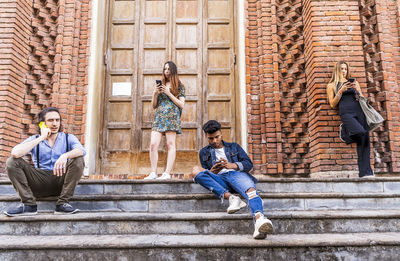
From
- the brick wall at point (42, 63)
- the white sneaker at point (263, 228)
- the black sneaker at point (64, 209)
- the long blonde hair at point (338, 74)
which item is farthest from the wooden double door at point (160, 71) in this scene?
the white sneaker at point (263, 228)

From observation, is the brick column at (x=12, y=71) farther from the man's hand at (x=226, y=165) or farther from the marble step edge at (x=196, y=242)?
the man's hand at (x=226, y=165)

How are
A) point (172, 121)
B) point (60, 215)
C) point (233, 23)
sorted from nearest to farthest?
point (60, 215) → point (172, 121) → point (233, 23)

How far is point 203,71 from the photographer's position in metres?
7.23

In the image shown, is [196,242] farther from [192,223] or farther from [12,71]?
[12,71]

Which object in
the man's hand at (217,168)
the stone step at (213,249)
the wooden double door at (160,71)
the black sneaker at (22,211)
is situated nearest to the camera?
the stone step at (213,249)

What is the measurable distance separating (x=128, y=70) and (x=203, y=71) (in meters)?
1.43

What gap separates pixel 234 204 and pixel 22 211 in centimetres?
218

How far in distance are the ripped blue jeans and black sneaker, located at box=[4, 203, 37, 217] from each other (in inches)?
68.6

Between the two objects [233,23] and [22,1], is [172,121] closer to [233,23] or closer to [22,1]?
[233,23]

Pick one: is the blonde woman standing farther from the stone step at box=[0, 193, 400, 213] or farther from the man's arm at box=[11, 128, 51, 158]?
the man's arm at box=[11, 128, 51, 158]

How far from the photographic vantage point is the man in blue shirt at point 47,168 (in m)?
3.95

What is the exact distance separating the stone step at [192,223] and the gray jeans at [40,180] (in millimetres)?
315

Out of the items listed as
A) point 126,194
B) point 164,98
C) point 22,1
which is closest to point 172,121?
point 164,98

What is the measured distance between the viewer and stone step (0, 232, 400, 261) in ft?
10.2
